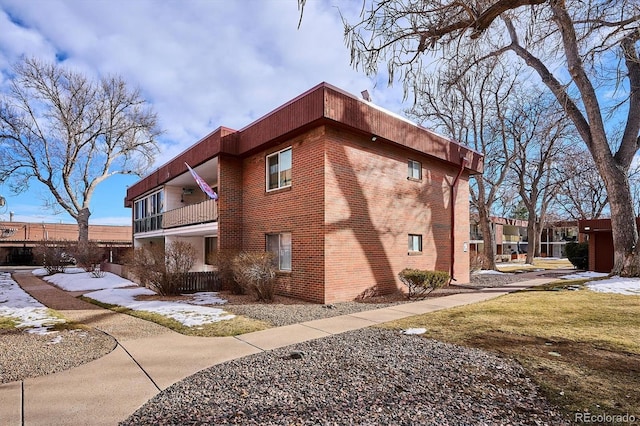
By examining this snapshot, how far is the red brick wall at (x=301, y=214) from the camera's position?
398 inches

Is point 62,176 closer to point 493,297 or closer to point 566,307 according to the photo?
point 493,297

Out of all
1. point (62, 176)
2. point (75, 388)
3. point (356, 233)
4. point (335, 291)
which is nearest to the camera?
point (75, 388)

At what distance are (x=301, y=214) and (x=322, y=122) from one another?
8.92 ft

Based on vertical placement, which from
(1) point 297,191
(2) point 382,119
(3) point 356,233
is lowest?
(3) point 356,233

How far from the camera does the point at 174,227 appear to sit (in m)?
17.6

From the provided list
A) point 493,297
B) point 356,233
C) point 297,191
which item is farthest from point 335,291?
point 493,297

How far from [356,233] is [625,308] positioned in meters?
6.68

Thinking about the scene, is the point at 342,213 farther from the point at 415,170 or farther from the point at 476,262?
the point at 476,262

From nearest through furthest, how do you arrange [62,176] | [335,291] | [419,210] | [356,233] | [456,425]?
1. [456,425]
2. [335,291]
3. [356,233]
4. [419,210]
5. [62,176]

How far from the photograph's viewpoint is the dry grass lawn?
3703 millimetres

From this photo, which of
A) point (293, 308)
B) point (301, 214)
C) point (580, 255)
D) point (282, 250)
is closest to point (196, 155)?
point (282, 250)

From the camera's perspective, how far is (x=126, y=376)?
4.46 meters

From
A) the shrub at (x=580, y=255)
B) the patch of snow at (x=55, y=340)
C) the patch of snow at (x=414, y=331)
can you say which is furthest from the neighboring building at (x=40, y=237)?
the shrub at (x=580, y=255)

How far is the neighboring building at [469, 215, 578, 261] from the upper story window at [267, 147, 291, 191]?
29.4m
